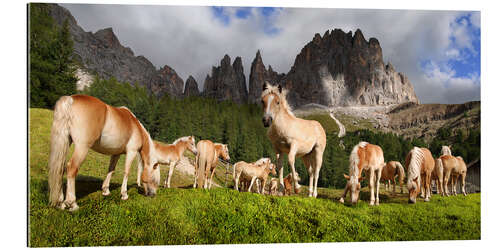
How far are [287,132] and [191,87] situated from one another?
15.3 feet


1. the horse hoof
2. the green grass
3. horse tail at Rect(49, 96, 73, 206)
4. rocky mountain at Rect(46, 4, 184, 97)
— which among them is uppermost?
rocky mountain at Rect(46, 4, 184, 97)

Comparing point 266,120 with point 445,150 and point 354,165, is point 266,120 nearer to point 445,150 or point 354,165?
point 354,165

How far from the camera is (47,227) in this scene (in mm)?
4000

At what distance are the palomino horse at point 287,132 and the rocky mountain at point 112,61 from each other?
405 cm

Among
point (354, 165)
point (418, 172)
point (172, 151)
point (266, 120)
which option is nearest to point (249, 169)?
point (172, 151)

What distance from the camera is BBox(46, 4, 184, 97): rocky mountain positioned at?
6289mm

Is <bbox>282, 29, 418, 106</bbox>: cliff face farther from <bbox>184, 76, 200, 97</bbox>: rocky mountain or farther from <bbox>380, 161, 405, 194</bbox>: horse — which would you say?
<bbox>184, 76, 200, 97</bbox>: rocky mountain

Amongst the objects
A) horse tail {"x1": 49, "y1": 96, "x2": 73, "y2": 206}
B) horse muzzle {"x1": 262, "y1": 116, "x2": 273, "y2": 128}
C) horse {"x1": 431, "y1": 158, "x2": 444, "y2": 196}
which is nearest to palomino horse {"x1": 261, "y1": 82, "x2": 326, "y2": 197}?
horse muzzle {"x1": 262, "y1": 116, "x2": 273, "y2": 128}

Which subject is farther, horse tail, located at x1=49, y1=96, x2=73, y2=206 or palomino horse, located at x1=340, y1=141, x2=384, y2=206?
palomino horse, located at x1=340, y1=141, x2=384, y2=206

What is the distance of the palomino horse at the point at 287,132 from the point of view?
451 cm

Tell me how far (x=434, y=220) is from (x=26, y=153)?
787 cm

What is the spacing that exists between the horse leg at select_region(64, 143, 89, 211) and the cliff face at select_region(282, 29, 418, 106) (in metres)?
4.61
